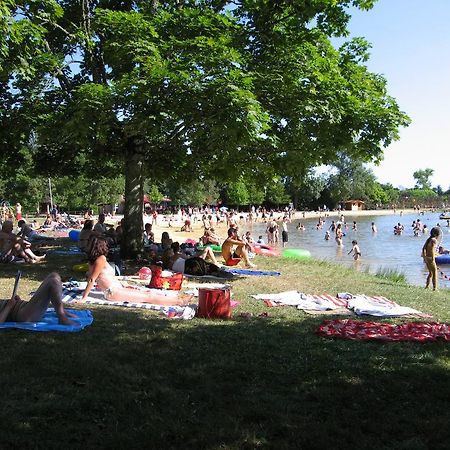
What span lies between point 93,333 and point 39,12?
8378 mm

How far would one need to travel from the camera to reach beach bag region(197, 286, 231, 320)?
7.54 metres

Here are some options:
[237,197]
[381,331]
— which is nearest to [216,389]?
[381,331]

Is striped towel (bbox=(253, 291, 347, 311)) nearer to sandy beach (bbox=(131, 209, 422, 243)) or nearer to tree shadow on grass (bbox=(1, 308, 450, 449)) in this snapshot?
tree shadow on grass (bbox=(1, 308, 450, 449))

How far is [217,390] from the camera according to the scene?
441cm

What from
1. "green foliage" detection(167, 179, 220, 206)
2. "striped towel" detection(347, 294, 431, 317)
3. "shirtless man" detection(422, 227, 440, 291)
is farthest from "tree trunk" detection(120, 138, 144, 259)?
"green foliage" detection(167, 179, 220, 206)

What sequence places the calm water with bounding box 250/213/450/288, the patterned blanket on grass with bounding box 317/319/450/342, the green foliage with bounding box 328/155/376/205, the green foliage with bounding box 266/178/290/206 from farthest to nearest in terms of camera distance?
the green foliage with bounding box 328/155/376/205 < the green foliage with bounding box 266/178/290/206 < the calm water with bounding box 250/213/450/288 < the patterned blanket on grass with bounding box 317/319/450/342

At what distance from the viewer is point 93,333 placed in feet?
20.0

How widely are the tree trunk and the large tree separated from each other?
30 millimetres

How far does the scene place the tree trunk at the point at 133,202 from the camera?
531 inches

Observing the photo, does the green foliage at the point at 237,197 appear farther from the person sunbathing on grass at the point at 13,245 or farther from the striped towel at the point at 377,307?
the striped towel at the point at 377,307

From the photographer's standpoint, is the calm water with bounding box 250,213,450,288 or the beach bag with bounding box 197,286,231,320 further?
the calm water with bounding box 250,213,450,288

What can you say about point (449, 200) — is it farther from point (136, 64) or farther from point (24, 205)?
point (136, 64)

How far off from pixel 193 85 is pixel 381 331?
542cm

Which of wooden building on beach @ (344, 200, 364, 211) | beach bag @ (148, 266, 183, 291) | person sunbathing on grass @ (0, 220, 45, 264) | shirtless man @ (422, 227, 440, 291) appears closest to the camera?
beach bag @ (148, 266, 183, 291)
